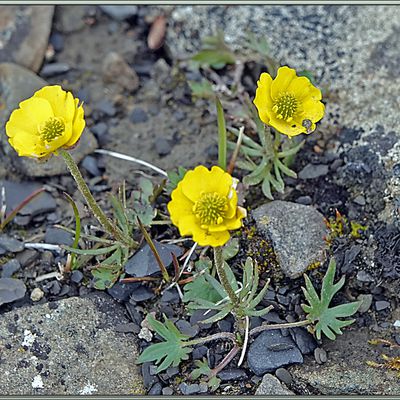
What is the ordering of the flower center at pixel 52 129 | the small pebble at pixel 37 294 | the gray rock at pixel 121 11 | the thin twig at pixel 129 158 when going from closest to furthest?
the flower center at pixel 52 129 < the small pebble at pixel 37 294 < the thin twig at pixel 129 158 < the gray rock at pixel 121 11

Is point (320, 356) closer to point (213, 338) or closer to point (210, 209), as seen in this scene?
Result: point (213, 338)

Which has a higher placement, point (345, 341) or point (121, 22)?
point (121, 22)

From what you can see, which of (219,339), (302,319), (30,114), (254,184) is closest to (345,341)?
(302,319)

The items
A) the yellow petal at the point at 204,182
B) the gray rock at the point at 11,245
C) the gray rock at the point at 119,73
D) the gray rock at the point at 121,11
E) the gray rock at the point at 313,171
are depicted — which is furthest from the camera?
the gray rock at the point at 121,11

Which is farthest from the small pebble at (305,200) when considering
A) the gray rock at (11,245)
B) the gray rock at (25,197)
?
the gray rock at (11,245)

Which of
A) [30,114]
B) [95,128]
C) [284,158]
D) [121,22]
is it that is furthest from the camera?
[121,22]

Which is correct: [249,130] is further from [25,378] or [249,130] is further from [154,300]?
[25,378]

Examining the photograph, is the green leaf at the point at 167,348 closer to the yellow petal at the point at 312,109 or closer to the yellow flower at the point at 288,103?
the yellow flower at the point at 288,103
